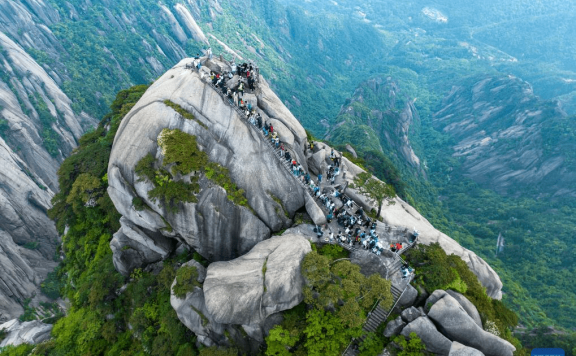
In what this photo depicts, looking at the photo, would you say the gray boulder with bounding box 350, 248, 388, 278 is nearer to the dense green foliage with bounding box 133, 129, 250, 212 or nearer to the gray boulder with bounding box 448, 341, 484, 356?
the gray boulder with bounding box 448, 341, 484, 356

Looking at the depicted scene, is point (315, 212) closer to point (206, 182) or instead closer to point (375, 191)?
point (375, 191)

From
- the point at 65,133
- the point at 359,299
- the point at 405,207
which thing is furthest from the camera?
the point at 65,133

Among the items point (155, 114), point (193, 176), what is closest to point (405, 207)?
point (193, 176)

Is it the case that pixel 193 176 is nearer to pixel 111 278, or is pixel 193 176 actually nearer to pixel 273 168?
pixel 273 168

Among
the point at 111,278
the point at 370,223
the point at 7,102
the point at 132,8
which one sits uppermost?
the point at 132,8

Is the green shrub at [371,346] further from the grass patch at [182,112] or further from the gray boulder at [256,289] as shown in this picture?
the grass patch at [182,112]

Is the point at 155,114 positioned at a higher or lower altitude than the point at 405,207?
higher
